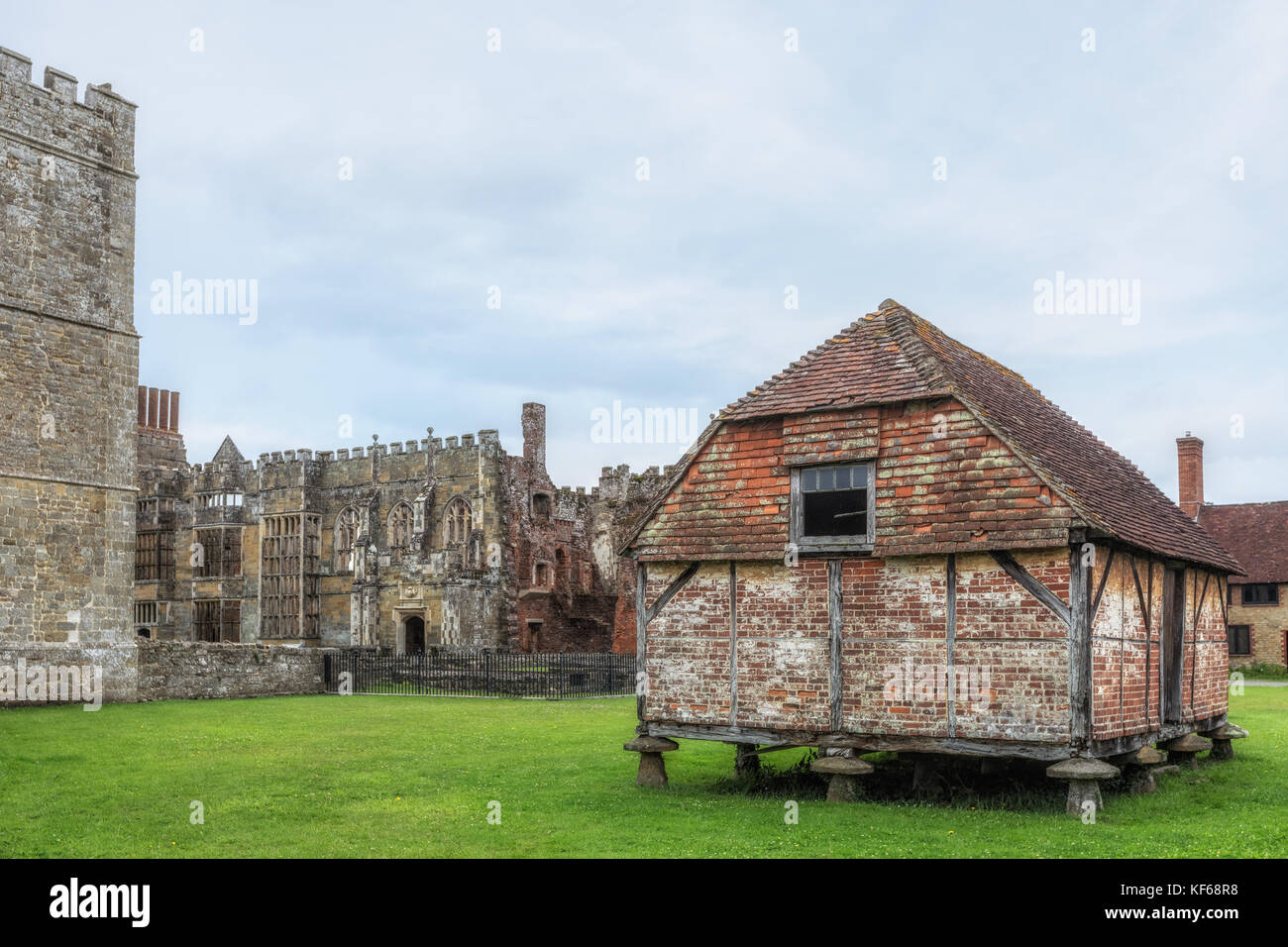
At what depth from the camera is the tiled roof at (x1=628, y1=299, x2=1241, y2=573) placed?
14477 millimetres

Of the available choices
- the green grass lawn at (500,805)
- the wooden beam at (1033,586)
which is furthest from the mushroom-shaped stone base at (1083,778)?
the wooden beam at (1033,586)

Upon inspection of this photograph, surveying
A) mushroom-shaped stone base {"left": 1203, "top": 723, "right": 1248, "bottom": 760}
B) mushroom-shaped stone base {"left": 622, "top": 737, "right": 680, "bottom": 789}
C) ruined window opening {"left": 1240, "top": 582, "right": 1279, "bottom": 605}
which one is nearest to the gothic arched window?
mushroom-shaped stone base {"left": 622, "top": 737, "right": 680, "bottom": 789}

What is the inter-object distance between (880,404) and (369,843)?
27.5 ft

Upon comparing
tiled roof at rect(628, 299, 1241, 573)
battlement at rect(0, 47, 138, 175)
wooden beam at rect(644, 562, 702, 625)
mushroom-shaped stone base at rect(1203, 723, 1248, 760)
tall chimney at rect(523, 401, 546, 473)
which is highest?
battlement at rect(0, 47, 138, 175)

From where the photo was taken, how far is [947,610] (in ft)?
46.2

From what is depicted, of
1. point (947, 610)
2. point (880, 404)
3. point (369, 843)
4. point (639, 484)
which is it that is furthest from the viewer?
point (639, 484)

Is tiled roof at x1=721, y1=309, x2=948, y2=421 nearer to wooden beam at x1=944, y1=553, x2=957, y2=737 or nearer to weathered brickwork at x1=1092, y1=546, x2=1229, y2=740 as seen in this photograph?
wooden beam at x1=944, y1=553, x2=957, y2=737

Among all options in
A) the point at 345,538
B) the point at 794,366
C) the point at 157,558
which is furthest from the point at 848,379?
the point at 157,558

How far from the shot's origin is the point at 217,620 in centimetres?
5584

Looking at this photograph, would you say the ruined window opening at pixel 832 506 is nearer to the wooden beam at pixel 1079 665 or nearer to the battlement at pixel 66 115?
the wooden beam at pixel 1079 665

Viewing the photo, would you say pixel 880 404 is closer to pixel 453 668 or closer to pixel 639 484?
pixel 453 668

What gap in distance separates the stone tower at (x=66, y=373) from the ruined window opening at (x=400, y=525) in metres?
22.1

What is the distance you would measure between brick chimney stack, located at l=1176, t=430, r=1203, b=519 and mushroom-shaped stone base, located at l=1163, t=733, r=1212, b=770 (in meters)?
38.0
